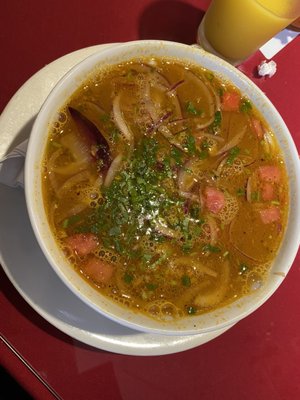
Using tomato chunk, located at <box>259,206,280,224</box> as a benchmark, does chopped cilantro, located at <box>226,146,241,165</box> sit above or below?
above

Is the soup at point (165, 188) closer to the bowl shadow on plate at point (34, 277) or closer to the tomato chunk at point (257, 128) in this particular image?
the tomato chunk at point (257, 128)

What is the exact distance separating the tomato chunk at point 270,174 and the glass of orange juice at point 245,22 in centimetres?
63

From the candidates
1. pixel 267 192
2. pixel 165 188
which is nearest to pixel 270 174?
pixel 267 192

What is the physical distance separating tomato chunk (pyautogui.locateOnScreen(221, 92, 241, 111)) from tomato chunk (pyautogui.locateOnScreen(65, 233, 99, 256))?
2.35ft

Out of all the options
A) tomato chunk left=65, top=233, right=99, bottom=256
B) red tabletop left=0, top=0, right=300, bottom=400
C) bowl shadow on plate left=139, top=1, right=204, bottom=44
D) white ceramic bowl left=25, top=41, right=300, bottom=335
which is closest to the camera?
white ceramic bowl left=25, top=41, right=300, bottom=335

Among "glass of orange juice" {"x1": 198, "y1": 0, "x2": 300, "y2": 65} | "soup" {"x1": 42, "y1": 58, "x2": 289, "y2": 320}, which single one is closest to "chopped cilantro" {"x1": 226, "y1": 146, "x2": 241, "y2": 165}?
"soup" {"x1": 42, "y1": 58, "x2": 289, "y2": 320}

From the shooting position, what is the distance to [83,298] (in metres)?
1.52

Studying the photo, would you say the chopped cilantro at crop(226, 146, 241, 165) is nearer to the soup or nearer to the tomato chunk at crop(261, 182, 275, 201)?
the soup

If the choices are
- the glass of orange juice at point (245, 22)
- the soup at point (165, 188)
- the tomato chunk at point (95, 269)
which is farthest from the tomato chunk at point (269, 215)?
the glass of orange juice at point (245, 22)

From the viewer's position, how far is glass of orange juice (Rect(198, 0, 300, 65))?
199 cm

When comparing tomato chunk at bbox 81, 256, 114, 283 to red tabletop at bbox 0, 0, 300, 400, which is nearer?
tomato chunk at bbox 81, 256, 114, 283

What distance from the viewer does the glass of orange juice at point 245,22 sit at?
1.99 metres

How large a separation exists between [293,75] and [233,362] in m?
1.40

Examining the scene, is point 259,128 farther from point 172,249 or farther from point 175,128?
point 172,249
